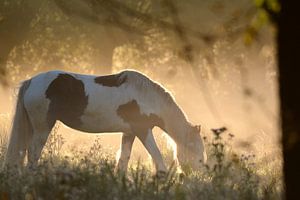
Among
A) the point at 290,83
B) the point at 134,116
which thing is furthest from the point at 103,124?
the point at 290,83

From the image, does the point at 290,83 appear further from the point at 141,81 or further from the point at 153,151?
the point at 141,81

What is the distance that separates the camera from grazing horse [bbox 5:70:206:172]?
1280 cm

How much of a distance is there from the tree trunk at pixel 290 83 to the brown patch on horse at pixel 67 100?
7784 mm

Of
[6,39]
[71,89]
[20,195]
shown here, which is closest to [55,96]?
[71,89]

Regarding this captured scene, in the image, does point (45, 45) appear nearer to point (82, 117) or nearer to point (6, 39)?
point (6, 39)

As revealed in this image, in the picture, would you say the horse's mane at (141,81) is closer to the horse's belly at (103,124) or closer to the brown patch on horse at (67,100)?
the horse's belly at (103,124)

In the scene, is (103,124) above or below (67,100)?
below

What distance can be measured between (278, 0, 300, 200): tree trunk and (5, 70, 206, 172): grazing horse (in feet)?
23.5

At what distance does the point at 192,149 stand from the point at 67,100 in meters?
2.09

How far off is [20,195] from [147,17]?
2.49 meters

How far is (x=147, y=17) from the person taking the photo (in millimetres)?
5586

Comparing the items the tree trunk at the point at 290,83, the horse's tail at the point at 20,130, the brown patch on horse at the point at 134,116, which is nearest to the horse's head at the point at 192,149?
the brown patch on horse at the point at 134,116

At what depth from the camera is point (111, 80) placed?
42.8ft

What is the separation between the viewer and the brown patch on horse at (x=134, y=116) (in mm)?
12828
